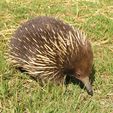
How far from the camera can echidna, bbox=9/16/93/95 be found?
359cm

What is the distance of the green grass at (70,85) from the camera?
3.48 meters

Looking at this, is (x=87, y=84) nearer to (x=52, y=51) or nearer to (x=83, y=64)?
(x=83, y=64)

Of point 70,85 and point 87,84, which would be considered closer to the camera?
point 87,84

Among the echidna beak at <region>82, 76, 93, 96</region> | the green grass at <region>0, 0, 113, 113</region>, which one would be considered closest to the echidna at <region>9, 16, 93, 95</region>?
the echidna beak at <region>82, 76, 93, 96</region>

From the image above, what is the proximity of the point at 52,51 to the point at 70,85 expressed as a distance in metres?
0.46

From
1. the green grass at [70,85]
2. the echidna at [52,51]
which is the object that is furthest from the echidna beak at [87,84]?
the green grass at [70,85]

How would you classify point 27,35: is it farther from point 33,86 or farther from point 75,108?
point 75,108

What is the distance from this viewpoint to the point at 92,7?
5.80m

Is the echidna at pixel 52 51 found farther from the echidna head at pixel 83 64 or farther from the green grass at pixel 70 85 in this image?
the green grass at pixel 70 85

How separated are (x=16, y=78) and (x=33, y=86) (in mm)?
185

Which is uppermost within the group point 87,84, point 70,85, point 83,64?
point 83,64

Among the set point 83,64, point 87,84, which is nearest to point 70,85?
point 87,84

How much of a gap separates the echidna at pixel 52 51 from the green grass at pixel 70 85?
0.15 meters

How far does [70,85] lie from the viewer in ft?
12.8
